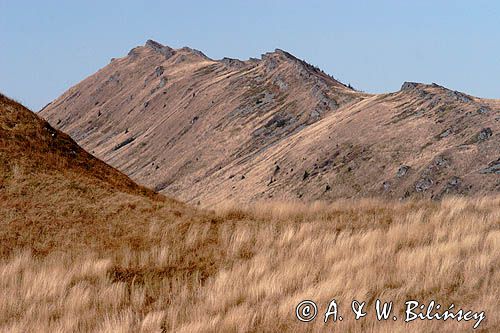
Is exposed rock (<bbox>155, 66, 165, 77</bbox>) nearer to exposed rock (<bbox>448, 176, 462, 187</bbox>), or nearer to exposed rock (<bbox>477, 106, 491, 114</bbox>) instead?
exposed rock (<bbox>477, 106, 491, 114</bbox>)

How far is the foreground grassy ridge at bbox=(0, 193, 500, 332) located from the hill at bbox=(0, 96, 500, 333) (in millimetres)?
30

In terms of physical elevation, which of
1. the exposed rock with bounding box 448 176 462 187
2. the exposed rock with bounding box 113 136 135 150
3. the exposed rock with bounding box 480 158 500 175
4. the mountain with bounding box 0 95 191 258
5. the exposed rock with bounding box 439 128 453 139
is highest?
the exposed rock with bounding box 113 136 135 150

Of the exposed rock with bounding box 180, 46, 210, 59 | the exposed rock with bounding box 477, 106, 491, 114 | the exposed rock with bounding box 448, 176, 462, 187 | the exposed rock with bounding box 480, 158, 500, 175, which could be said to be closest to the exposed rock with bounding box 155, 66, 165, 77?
the exposed rock with bounding box 180, 46, 210, 59

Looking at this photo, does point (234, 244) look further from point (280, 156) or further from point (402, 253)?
point (280, 156)

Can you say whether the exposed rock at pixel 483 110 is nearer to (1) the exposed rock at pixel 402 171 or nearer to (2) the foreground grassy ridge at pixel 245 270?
(1) the exposed rock at pixel 402 171

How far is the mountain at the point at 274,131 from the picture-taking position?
51.4 meters

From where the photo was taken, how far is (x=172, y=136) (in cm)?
8681

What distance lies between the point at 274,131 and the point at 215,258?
206 ft

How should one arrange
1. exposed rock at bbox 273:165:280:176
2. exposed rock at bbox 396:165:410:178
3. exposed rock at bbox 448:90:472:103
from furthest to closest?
1. exposed rock at bbox 273:165:280:176
2. exposed rock at bbox 448:90:472:103
3. exposed rock at bbox 396:165:410:178

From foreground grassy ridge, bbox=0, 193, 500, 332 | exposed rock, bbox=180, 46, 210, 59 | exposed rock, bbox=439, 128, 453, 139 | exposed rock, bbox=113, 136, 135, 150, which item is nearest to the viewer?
foreground grassy ridge, bbox=0, 193, 500, 332

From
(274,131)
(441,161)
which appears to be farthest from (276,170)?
(441,161)

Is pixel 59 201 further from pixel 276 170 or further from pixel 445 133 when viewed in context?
pixel 276 170

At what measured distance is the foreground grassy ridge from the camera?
930 centimetres

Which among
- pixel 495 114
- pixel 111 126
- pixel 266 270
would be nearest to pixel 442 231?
pixel 266 270
